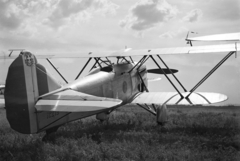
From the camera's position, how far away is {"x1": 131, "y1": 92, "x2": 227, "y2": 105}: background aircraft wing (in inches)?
418

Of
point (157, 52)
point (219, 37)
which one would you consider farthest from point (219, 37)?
point (157, 52)

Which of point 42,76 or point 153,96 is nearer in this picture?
point 42,76

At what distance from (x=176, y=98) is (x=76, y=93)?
5.33m

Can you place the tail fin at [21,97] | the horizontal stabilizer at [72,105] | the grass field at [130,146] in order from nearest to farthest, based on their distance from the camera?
1. the horizontal stabilizer at [72,105]
2. the grass field at [130,146]
3. the tail fin at [21,97]

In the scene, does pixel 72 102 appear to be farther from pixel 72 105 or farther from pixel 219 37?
pixel 219 37

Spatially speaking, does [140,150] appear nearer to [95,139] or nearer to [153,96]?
[95,139]

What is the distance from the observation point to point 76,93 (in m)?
7.54

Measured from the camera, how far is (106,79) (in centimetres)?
1005

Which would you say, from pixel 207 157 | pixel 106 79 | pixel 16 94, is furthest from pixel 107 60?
pixel 207 157

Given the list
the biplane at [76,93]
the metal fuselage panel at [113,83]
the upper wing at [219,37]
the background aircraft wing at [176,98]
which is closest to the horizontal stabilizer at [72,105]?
the biplane at [76,93]

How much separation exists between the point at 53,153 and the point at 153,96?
6256 mm

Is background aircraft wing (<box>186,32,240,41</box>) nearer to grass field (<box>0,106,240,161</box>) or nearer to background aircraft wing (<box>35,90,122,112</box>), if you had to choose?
grass field (<box>0,106,240,161</box>)

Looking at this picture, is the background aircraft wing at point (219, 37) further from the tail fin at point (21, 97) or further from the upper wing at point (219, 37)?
the tail fin at point (21, 97)

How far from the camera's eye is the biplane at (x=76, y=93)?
23.1 ft
